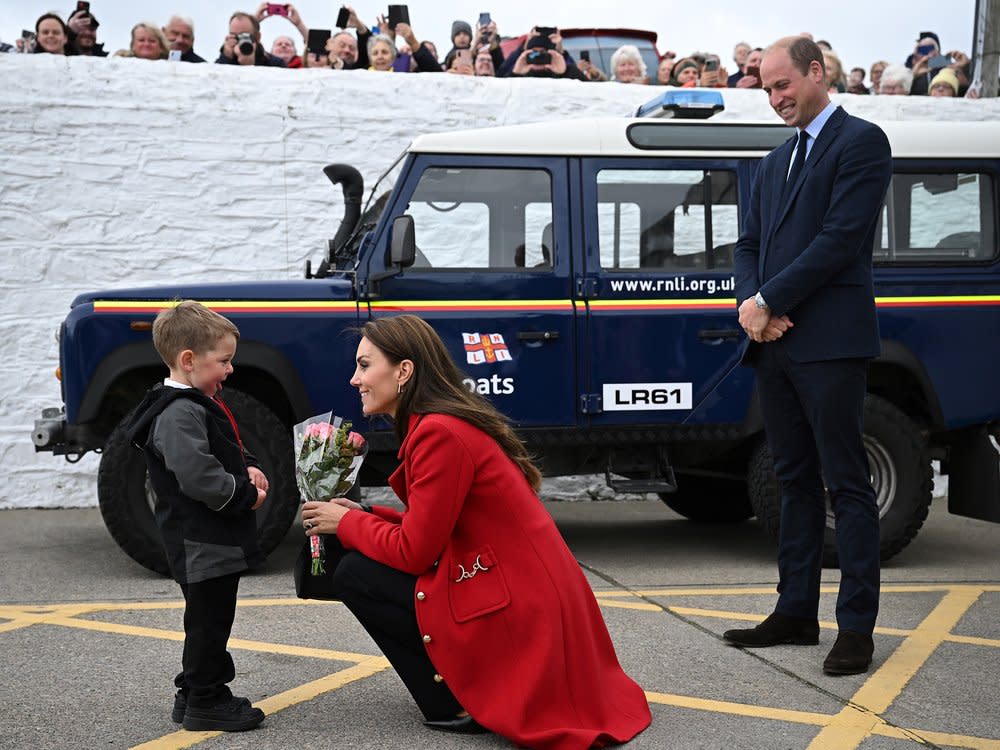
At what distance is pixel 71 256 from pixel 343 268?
129 inches

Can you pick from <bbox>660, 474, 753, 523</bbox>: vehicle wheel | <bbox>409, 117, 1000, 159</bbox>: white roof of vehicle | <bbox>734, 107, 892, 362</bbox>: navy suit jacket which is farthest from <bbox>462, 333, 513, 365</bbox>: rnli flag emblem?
<bbox>660, 474, 753, 523</bbox>: vehicle wheel

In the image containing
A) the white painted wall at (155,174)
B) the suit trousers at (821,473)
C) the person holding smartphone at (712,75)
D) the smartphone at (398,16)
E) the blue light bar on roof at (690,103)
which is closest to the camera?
the suit trousers at (821,473)

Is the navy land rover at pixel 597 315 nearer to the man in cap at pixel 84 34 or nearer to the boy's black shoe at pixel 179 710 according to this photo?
the boy's black shoe at pixel 179 710

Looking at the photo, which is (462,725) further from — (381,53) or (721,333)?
(381,53)

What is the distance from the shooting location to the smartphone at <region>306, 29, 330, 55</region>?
32.5 feet

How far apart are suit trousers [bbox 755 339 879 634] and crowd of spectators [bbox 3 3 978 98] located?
5893mm

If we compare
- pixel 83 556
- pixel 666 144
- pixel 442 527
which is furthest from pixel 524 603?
pixel 83 556

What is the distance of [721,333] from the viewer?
19.7 feet

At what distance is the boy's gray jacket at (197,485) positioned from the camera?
3.13 m

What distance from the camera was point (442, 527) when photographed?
3018 millimetres

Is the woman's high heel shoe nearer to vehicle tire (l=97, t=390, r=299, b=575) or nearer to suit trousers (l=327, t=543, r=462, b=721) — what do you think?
suit trousers (l=327, t=543, r=462, b=721)

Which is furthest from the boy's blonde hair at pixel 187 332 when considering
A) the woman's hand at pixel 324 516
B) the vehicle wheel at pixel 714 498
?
the vehicle wheel at pixel 714 498

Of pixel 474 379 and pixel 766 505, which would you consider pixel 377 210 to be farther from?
pixel 766 505

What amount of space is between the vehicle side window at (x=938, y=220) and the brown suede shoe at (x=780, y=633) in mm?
2571
